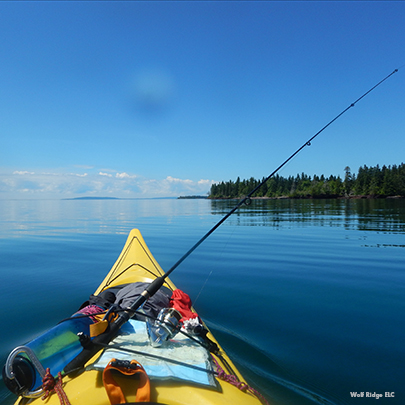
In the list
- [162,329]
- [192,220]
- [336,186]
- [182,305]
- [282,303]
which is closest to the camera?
[162,329]

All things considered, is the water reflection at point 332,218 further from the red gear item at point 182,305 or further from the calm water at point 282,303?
the red gear item at point 182,305

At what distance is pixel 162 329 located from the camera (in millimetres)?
2844

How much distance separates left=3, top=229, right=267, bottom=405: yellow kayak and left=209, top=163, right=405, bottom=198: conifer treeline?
73.7m

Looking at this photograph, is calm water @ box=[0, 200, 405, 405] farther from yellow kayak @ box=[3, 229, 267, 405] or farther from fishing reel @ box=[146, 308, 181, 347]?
fishing reel @ box=[146, 308, 181, 347]

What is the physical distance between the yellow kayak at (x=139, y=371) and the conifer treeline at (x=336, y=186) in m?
73.7

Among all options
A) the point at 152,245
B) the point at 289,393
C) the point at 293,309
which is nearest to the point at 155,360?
the point at 289,393

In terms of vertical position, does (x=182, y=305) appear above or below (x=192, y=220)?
above

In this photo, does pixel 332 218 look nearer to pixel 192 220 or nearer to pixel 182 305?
pixel 192 220

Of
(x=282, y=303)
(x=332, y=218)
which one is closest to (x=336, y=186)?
(x=332, y=218)

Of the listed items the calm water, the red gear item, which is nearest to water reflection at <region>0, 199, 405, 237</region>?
the calm water

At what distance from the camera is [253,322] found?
5.37m

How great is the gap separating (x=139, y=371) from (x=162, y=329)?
614 mm

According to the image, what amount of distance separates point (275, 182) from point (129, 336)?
487 ft

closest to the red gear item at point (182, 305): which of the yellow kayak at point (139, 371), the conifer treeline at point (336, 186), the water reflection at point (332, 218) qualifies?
the yellow kayak at point (139, 371)
